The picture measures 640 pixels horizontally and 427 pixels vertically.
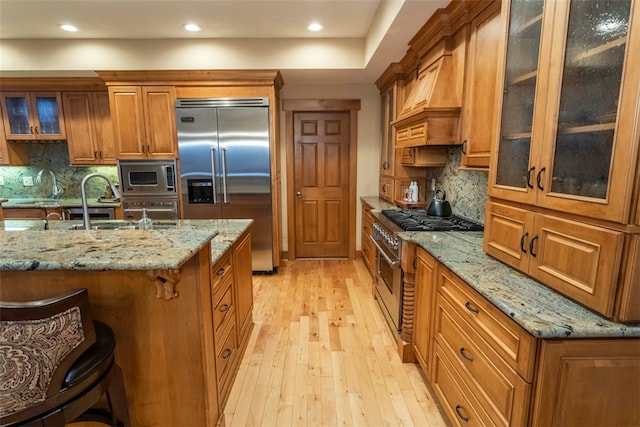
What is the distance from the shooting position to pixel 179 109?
12.0ft

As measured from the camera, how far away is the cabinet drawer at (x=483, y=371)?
3.69 feet

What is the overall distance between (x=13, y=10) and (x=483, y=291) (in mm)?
4173

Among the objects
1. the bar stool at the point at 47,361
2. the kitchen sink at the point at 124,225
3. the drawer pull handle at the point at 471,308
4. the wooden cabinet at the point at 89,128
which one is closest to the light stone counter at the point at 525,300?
the drawer pull handle at the point at 471,308

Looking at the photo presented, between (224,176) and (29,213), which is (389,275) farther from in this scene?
(29,213)

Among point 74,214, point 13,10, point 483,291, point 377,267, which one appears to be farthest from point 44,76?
point 483,291

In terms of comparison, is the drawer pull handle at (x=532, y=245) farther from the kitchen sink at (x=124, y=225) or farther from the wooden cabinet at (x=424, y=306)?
the kitchen sink at (x=124, y=225)

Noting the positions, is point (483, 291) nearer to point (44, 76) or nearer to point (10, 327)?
point (10, 327)

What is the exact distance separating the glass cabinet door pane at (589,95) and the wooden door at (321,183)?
3414 millimetres

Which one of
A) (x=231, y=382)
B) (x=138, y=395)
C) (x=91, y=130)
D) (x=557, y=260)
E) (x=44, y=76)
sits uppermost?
(x=44, y=76)

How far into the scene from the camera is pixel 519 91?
4.91 ft

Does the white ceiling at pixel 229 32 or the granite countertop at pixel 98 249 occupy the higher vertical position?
the white ceiling at pixel 229 32

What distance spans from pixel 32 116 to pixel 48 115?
0.59 feet

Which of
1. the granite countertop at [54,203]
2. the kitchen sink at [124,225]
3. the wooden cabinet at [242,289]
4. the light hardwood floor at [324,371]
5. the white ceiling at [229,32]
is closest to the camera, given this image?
the light hardwood floor at [324,371]

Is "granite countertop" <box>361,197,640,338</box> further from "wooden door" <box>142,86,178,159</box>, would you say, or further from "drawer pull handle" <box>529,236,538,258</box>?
"wooden door" <box>142,86,178,159</box>
